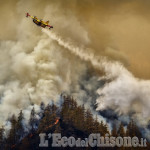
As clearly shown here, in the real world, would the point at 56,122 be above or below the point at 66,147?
above

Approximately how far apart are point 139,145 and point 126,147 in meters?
13.7

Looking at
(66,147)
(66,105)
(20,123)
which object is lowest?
(66,147)

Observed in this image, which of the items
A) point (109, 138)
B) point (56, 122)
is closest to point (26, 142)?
point (56, 122)

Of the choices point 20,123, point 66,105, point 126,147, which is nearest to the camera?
point 126,147

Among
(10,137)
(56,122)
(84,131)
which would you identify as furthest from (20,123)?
(84,131)

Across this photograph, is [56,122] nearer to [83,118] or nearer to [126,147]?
[83,118]

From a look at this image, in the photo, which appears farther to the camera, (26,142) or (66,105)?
(66,105)

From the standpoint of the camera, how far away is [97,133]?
177875 mm

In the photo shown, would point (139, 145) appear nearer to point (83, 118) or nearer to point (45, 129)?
point (83, 118)

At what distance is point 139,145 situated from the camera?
579 feet

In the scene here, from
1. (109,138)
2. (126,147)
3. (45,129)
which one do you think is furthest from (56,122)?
(126,147)

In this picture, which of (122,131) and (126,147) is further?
(122,131)

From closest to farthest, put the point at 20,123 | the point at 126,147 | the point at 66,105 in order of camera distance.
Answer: the point at 126,147 → the point at 20,123 → the point at 66,105

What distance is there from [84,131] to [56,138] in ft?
59.4
